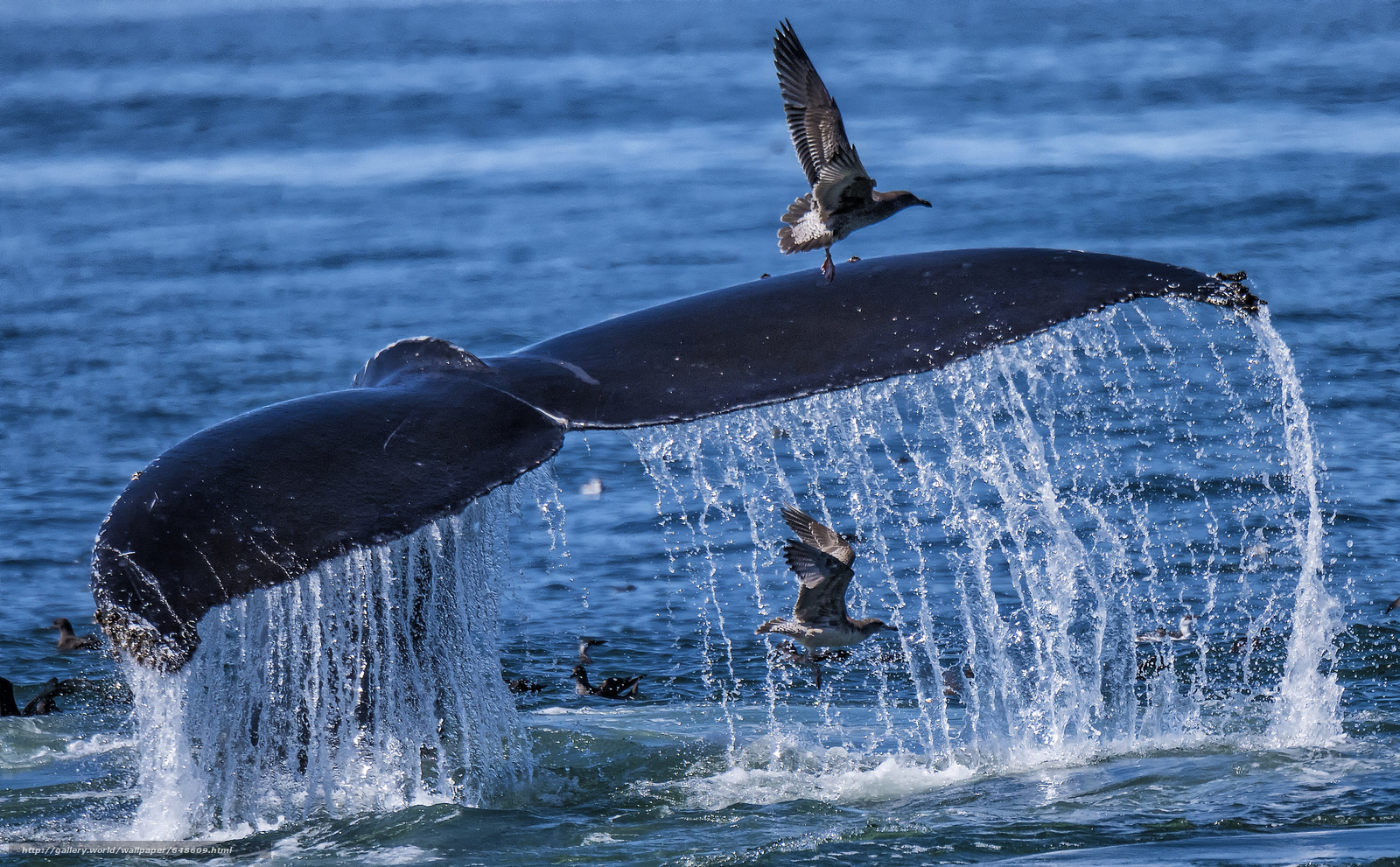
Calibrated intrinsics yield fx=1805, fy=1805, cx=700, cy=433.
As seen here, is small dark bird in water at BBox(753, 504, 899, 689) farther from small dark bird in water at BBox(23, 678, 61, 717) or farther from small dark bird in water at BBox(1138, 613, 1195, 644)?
small dark bird in water at BBox(23, 678, 61, 717)

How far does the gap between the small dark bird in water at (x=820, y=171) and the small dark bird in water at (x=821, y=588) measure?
117cm

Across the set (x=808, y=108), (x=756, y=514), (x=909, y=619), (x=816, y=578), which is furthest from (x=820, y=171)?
(x=756, y=514)

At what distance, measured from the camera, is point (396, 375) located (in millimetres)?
4059

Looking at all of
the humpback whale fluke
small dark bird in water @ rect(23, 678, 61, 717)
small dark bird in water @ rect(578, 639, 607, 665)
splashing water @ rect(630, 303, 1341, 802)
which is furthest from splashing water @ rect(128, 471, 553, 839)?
small dark bird in water @ rect(578, 639, 607, 665)

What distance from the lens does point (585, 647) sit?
26.7 feet

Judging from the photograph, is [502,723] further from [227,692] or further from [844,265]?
[844,265]

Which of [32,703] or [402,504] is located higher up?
[402,504]

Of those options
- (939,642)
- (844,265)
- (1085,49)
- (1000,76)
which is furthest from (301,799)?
(1085,49)

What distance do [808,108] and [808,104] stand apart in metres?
0.01

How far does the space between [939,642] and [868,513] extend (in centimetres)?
173

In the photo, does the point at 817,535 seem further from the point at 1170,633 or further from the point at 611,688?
the point at 1170,633

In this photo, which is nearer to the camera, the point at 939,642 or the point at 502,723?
the point at 502,723

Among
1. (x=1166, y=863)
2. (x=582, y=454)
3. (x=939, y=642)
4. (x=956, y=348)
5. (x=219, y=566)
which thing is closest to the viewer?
(x=219, y=566)

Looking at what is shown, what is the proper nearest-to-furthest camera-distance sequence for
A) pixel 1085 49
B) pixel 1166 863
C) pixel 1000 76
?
1. pixel 1166 863
2. pixel 1000 76
3. pixel 1085 49
